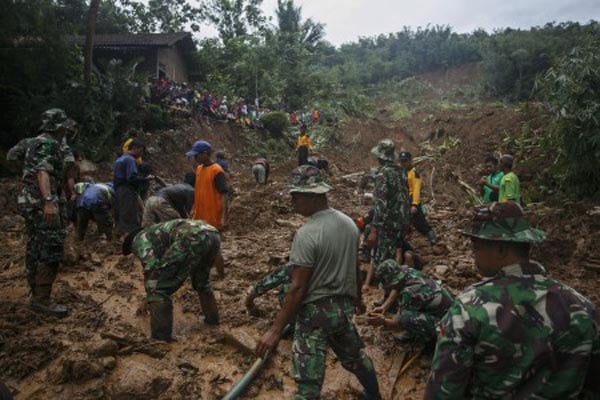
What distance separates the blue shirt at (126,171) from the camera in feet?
20.0

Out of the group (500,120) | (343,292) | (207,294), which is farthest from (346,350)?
(500,120)

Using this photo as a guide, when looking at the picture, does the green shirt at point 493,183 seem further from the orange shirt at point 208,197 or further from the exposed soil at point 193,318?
the orange shirt at point 208,197

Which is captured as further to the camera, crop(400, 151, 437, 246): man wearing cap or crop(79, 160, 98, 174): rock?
crop(79, 160, 98, 174): rock

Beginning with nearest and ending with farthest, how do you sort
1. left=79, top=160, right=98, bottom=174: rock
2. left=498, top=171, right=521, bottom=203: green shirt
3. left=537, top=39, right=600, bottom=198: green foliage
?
left=498, top=171, right=521, bottom=203: green shirt
left=537, top=39, right=600, bottom=198: green foliage
left=79, top=160, right=98, bottom=174: rock

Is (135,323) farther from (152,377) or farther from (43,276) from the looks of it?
(152,377)

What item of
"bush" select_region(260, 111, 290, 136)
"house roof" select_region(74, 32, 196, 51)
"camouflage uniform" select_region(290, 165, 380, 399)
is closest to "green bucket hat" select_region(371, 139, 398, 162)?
"camouflage uniform" select_region(290, 165, 380, 399)

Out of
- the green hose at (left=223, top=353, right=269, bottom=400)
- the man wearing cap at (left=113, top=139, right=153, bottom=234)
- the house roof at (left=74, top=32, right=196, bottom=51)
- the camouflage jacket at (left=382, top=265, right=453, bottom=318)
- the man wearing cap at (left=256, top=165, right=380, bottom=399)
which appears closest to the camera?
the man wearing cap at (left=256, top=165, right=380, bottom=399)

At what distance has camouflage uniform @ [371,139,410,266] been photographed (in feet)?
15.3

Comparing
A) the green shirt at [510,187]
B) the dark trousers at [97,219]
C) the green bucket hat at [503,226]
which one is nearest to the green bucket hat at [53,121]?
the dark trousers at [97,219]

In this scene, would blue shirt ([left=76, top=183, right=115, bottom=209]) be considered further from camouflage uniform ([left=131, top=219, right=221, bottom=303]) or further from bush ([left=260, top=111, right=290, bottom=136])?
bush ([left=260, top=111, right=290, bottom=136])

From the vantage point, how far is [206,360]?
3.61 m

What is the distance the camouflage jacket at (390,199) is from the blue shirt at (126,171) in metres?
3.37

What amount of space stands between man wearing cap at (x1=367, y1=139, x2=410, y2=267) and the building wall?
17.1 meters

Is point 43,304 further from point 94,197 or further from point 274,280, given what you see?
point 94,197
